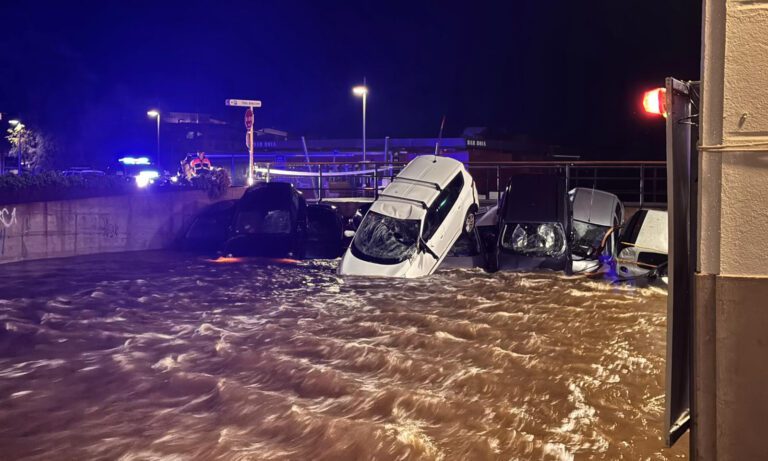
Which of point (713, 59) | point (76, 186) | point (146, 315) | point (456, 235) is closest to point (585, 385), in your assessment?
point (713, 59)

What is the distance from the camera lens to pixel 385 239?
49.2 feet

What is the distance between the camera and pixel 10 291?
1224 centimetres

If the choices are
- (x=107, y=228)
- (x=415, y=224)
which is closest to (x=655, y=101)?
(x=415, y=224)

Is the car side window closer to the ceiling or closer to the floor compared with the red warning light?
closer to the floor

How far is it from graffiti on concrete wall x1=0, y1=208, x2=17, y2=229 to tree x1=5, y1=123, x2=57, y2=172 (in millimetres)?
30625

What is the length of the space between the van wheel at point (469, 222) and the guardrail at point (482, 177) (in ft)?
10.5

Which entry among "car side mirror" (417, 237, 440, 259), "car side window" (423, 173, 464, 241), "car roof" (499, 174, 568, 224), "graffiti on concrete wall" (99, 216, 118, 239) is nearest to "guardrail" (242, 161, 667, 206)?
"car roof" (499, 174, 568, 224)

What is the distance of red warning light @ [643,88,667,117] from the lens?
3.67 m

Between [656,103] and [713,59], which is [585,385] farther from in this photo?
[713,59]

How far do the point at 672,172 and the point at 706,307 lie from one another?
679 mm

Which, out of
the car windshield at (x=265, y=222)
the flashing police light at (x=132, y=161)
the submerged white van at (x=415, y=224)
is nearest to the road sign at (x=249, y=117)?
the car windshield at (x=265, y=222)

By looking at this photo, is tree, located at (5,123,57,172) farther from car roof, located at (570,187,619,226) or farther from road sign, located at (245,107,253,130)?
car roof, located at (570,187,619,226)

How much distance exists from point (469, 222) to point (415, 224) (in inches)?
58.1

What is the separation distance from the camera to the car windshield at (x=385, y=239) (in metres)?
14.5
